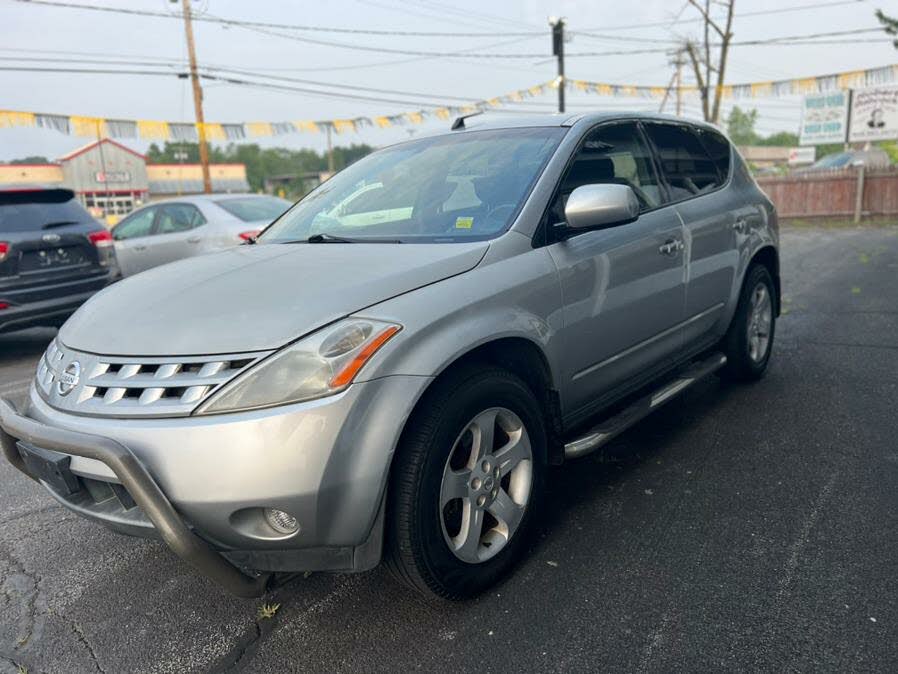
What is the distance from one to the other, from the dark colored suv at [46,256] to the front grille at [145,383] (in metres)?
4.92

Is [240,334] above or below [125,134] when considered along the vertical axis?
below

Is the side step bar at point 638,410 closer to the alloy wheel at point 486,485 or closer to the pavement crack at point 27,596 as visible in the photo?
the alloy wheel at point 486,485

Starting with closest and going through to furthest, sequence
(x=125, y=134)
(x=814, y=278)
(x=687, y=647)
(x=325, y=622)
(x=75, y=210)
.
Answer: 1. (x=687, y=647)
2. (x=325, y=622)
3. (x=75, y=210)
4. (x=814, y=278)
5. (x=125, y=134)

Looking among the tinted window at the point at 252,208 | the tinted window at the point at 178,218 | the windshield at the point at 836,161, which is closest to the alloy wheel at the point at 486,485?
the tinted window at the point at 252,208

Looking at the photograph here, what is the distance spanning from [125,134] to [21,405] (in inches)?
730

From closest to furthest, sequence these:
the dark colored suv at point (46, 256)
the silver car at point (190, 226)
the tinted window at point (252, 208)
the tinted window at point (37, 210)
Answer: the dark colored suv at point (46, 256) → the tinted window at point (37, 210) → the silver car at point (190, 226) → the tinted window at point (252, 208)

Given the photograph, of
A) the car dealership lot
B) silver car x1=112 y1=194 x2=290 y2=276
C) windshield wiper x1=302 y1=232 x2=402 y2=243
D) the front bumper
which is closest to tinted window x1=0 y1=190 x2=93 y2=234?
silver car x1=112 y1=194 x2=290 y2=276

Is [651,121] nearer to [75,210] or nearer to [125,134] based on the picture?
[75,210]

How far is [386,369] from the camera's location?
6.89 ft

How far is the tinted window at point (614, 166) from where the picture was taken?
122 inches

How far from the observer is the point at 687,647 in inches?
85.8

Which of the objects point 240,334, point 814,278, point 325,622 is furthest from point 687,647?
point 814,278

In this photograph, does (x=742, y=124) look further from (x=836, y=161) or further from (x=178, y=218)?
(x=178, y=218)

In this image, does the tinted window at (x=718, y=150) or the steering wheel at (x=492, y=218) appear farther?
the tinted window at (x=718, y=150)
